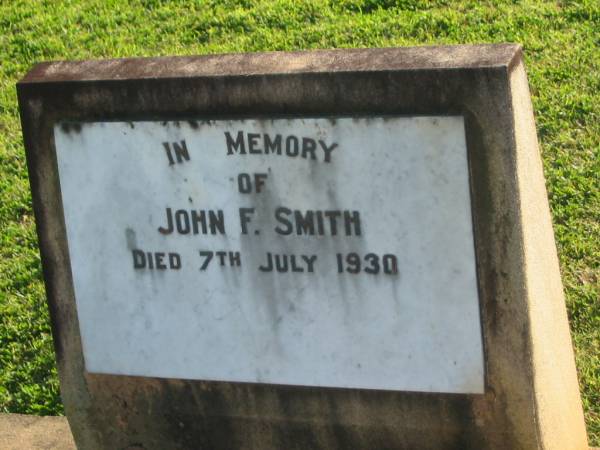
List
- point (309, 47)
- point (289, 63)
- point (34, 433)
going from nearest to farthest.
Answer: point (289, 63)
point (34, 433)
point (309, 47)

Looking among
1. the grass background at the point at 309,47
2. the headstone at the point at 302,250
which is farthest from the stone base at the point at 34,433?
the headstone at the point at 302,250

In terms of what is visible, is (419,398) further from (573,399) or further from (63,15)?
(63,15)

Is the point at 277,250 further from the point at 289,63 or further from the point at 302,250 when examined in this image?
the point at 289,63

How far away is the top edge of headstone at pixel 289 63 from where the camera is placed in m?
3.02

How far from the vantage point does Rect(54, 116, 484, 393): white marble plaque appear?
10.2 feet

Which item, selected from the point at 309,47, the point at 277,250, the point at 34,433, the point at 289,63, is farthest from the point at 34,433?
the point at 309,47

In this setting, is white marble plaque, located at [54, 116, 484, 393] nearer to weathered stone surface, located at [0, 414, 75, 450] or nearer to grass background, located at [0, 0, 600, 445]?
weathered stone surface, located at [0, 414, 75, 450]

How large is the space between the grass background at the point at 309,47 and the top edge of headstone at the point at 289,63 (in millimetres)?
1570

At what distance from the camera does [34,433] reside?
4105 mm

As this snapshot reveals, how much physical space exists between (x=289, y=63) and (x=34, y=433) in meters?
1.70

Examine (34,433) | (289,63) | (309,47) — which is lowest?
(34,433)

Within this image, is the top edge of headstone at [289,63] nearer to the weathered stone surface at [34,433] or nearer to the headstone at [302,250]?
the headstone at [302,250]

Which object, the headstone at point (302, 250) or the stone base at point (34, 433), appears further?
the stone base at point (34, 433)

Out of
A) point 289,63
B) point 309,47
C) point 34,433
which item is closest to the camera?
point 289,63
